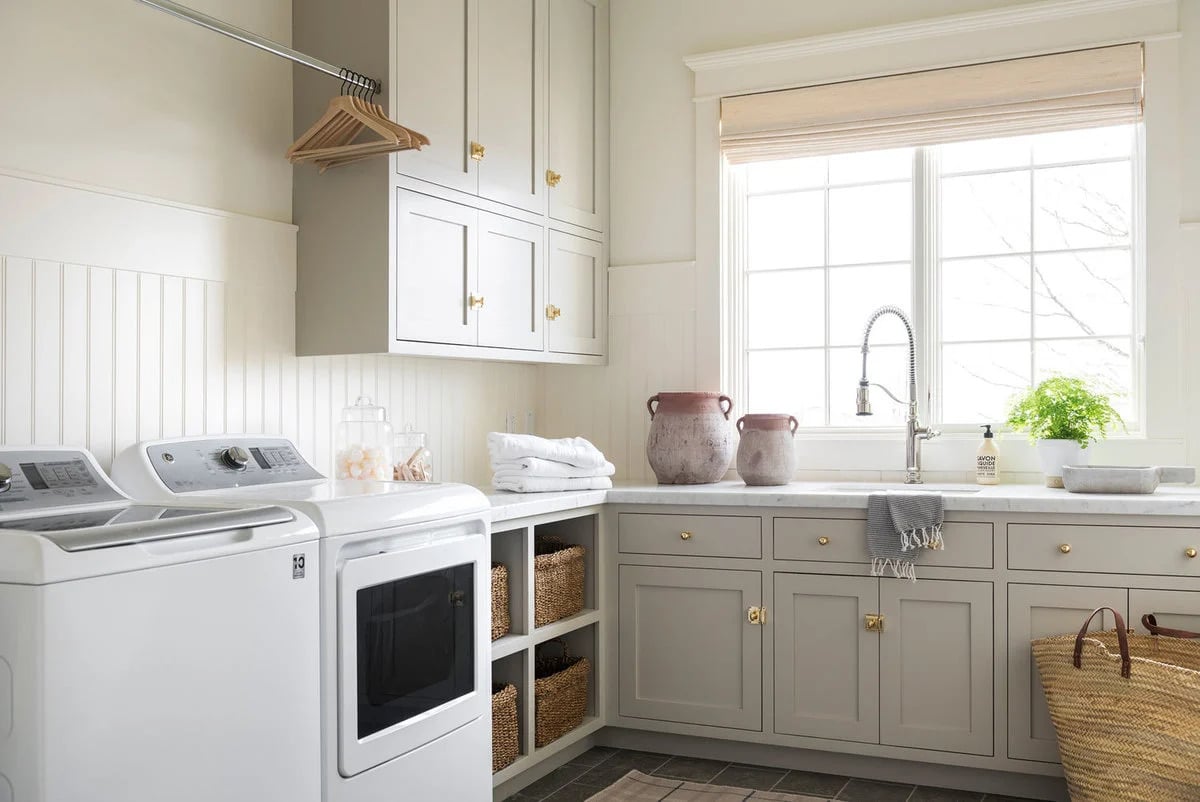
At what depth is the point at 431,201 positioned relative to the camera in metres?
2.96

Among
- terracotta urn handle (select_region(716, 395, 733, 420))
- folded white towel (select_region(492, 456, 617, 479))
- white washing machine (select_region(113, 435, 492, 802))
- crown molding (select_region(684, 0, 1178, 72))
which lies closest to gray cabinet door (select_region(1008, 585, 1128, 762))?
terracotta urn handle (select_region(716, 395, 733, 420))

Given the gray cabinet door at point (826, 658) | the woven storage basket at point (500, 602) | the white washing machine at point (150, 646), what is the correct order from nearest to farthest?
1. the white washing machine at point (150, 646)
2. the woven storage basket at point (500, 602)
3. the gray cabinet door at point (826, 658)

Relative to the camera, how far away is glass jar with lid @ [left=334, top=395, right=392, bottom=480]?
280 cm

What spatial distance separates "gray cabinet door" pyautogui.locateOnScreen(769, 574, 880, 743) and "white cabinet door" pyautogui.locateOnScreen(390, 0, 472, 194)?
158 cm

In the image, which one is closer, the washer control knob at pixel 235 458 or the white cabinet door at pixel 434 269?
the washer control knob at pixel 235 458

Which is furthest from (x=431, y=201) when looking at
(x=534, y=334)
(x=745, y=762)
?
(x=745, y=762)

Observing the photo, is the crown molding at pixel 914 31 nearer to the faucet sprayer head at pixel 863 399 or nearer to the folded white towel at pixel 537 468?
the faucet sprayer head at pixel 863 399

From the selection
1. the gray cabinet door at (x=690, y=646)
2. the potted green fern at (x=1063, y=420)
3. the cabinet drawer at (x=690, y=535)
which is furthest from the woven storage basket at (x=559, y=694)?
the potted green fern at (x=1063, y=420)

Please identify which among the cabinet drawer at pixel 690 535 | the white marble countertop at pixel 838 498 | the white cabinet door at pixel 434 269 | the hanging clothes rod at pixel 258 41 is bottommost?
the cabinet drawer at pixel 690 535

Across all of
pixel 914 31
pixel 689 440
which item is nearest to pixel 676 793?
pixel 689 440

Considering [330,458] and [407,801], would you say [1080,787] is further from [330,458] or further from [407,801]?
[330,458]

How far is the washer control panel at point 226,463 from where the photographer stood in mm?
2301

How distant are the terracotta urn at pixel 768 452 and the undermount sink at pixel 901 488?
0.56ft

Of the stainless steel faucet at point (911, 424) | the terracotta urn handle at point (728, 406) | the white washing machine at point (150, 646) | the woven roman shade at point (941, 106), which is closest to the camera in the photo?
the white washing machine at point (150, 646)
